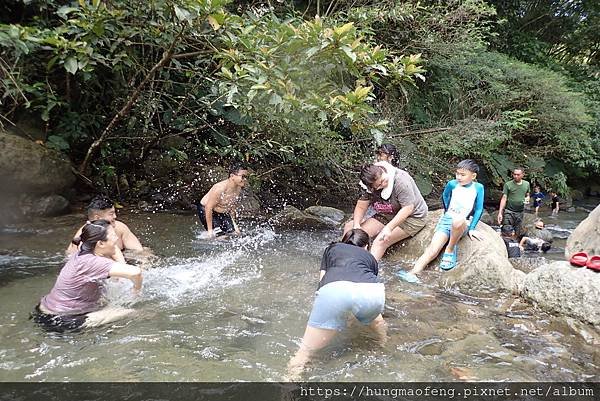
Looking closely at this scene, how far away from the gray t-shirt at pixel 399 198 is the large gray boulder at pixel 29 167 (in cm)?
548

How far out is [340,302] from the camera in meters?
3.46

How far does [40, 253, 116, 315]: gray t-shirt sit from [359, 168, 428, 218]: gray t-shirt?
3381 millimetres

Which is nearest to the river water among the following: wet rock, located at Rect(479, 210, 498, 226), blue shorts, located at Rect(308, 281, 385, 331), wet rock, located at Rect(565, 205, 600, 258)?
blue shorts, located at Rect(308, 281, 385, 331)

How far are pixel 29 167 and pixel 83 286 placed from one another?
4959 mm

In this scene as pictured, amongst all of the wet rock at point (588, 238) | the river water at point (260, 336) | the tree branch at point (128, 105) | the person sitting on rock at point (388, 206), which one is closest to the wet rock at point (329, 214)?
the person sitting on rock at point (388, 206)

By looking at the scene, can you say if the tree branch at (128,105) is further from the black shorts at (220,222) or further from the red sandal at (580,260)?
the red sandal at (580,260)

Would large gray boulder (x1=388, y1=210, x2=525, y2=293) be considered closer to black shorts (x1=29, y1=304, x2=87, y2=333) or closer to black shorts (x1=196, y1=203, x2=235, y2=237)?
black shorts (x1=196, y1=203, x2=235, y2=237)

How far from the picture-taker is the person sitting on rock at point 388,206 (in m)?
5.67

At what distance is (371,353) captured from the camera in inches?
147

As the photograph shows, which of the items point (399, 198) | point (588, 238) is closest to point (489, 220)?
point (588, 238)

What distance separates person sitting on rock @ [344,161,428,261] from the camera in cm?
567

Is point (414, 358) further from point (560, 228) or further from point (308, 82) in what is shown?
point (560, 228)

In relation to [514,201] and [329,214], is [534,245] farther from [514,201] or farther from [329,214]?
[329,214]

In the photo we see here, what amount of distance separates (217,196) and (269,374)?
4.01 m
